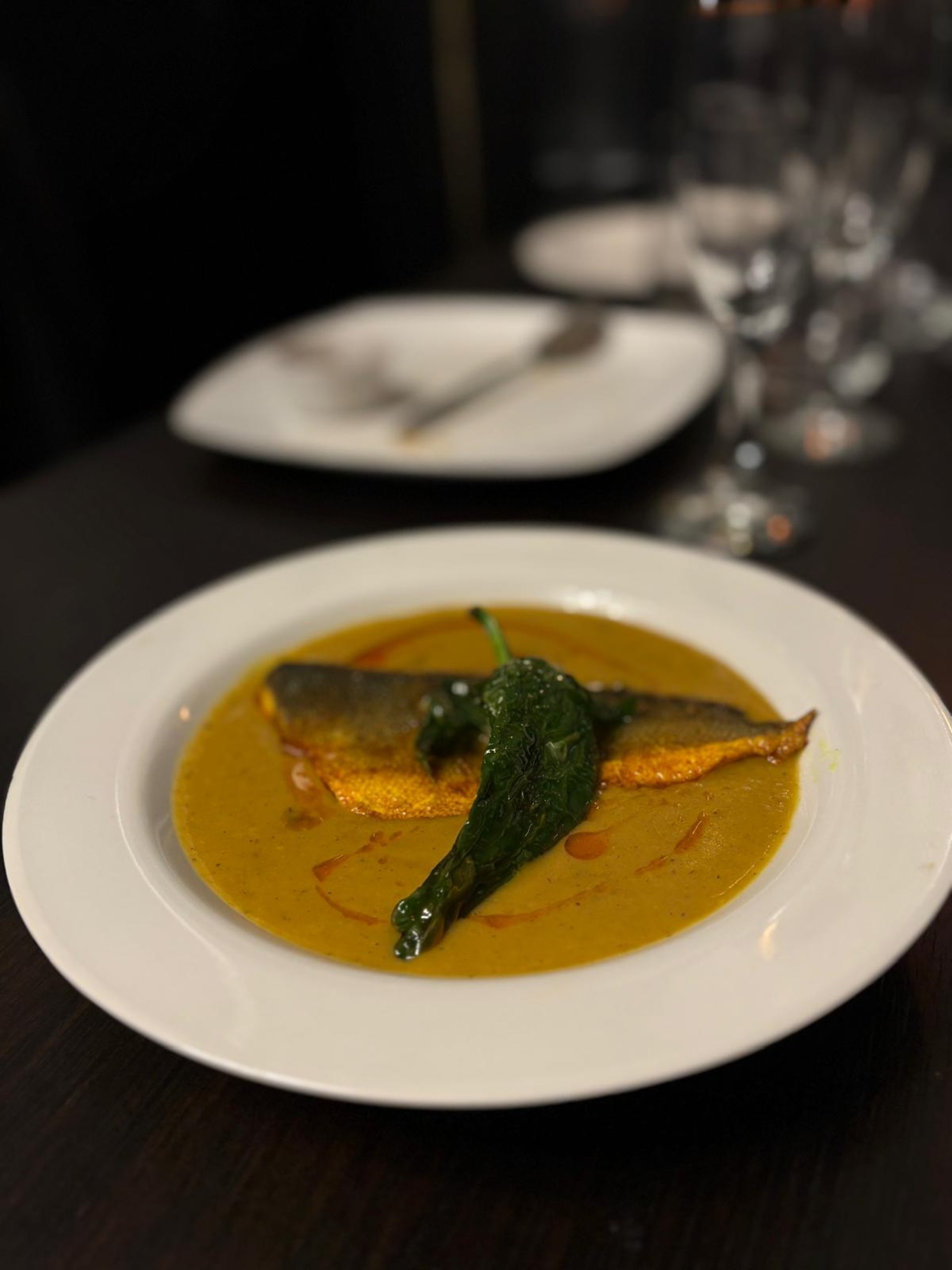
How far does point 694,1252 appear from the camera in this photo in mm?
683

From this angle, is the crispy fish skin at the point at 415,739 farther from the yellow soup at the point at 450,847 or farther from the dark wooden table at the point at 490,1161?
the dark wooden table at the point at 490,1161

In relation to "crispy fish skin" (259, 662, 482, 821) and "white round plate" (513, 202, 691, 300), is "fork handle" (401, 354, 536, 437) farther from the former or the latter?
"crispy fish skin" (259, 662, 482, 821)

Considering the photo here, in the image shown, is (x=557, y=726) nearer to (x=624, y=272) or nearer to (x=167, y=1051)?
(x=167, y=1051)

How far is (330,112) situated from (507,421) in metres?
3.02

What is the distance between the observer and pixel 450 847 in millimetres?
938

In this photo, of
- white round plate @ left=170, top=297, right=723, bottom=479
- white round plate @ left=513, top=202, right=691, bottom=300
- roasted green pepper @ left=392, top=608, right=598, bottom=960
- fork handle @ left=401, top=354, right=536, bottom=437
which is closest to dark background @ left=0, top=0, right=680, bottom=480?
white round plate @ left=513, top=202, right=691, bottom=300

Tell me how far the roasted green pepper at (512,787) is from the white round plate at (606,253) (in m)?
1.89

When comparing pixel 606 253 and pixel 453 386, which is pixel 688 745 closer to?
pixel 453 386

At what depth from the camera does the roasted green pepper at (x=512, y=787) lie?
83 centimetres

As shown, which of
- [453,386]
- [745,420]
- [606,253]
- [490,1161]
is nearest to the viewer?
[490,1161]

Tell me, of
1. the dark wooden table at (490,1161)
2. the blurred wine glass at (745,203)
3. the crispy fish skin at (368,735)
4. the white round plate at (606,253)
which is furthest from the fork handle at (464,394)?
the dark wooden table at (490,1161)

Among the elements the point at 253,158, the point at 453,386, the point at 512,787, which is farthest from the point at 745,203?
the point at 253,158

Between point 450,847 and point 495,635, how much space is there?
0.30 metres

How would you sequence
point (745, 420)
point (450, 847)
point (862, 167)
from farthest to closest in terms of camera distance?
point (862, 167), point (745, 420), point (450, 847)
